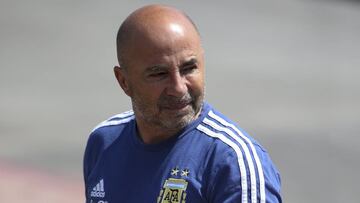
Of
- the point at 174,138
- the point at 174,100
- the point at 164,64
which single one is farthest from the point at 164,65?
the point at 174,138

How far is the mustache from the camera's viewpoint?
2666mm

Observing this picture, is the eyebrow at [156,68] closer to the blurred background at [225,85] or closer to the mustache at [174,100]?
the mustache at [174,100]

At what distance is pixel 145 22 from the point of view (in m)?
2.72

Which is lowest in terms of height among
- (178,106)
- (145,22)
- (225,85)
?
(178,106)

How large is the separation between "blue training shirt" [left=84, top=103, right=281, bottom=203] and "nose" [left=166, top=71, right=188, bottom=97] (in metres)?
0.17

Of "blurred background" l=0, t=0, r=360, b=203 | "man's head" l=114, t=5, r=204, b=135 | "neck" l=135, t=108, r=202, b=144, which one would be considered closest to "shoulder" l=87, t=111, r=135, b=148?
"neck" l=135, t=108, r=202, b=144

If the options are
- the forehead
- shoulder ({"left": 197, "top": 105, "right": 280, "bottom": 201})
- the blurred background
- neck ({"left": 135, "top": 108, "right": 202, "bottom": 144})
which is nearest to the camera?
shoulder ({"left": 197, "top": 105, "right": 280, "bottom": 201})

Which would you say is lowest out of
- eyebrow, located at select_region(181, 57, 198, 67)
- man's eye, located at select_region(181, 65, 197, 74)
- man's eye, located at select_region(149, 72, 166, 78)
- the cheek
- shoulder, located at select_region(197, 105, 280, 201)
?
shoulder, located at select_region(197, 105, 280, 201)

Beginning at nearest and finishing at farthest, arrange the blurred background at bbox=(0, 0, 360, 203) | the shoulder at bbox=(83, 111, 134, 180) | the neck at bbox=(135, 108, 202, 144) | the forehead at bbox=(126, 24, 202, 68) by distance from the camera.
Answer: the forehead at bbox=(126, 24, 202, 68), the neck at bbox=(135, 108, 202, 144), the shoulder at bbox=(83, 111, 134, 180), the blurred background at bbox=(0, 0, 360, 203)

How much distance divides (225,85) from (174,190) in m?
5.69

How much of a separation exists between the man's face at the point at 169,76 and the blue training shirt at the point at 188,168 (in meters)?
0.09

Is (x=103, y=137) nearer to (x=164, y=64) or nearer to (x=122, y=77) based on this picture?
(x=122, y=77)

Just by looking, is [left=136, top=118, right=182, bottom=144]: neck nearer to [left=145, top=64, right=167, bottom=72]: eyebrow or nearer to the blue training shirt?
the blue training shirt
